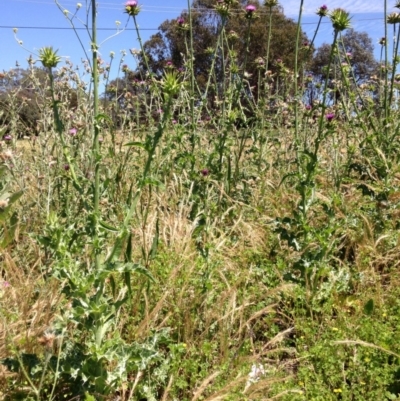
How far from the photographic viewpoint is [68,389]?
1.91 m

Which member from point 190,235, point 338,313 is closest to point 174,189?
point 190,235

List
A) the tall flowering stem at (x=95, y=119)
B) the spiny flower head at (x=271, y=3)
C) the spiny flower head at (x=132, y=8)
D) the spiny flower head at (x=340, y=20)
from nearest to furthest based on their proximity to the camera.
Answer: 1. the tall flowering stem at (x=95, y=119)
2. the spiny flower head at (x=340, y=20)
3. the spiny flower head at (x=132, y=8)
4. the spiny flower head at (x=271, y=3)

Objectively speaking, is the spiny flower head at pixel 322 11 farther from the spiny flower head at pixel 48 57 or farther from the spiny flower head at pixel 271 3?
the spiny flower head at pixel 48 57

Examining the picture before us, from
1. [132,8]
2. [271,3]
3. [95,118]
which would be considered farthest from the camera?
[271,3]

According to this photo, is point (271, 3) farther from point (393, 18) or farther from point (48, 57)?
point (48, 57)

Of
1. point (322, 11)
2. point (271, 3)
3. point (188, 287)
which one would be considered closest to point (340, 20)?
point (322, 11)

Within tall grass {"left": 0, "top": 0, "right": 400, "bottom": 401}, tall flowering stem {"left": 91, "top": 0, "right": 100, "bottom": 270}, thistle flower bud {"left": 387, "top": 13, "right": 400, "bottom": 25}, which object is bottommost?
tall grass {"left": 0, "top": 0, "right": 400, "bottom": 401}

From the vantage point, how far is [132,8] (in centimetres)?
322

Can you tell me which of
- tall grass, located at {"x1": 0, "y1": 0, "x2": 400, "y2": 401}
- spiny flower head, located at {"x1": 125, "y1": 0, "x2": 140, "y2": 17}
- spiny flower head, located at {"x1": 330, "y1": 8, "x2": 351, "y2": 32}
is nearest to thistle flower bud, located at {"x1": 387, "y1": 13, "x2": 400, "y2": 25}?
tall grass, located at {"x1": 0, "y1": 0, "x2": 400, "y2": 401}

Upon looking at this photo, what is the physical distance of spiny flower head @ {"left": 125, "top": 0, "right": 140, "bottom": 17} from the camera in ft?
10.5

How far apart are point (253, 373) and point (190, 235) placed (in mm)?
937

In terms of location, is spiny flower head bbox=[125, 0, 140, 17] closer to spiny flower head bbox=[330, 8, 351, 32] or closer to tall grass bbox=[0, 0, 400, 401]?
tall grass bbox=[0, 0, 400, 401]

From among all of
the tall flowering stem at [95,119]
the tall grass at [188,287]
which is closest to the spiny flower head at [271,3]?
the tall grass at [188,287]

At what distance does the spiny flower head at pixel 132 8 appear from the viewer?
10.5 ft
